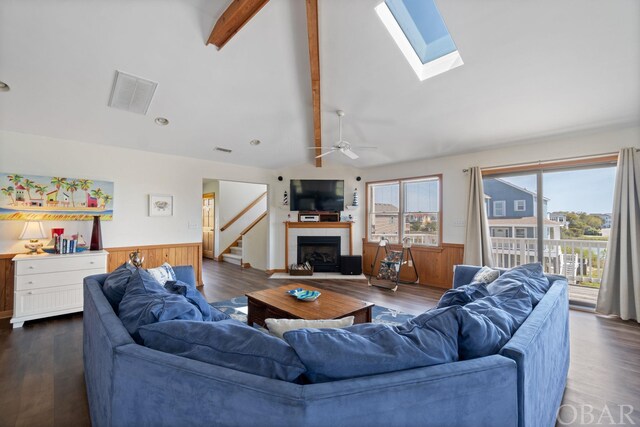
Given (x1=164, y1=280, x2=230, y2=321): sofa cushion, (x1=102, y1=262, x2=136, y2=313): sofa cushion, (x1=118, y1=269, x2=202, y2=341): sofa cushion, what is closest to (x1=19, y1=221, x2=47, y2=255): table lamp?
(x1=102, y1=262, x2=136, y2=313): sofa cushion

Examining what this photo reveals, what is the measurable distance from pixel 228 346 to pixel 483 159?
16.7ft

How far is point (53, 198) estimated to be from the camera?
3.66 meters

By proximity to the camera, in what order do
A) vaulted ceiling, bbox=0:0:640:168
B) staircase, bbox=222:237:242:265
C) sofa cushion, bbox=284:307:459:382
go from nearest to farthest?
sofa cushion, bbox=284:307:459:382
vaulted ceiling, bbox=0:0:640:168
staircase, bbox=222:237:242:265

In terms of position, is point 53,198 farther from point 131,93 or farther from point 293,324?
point 293,324

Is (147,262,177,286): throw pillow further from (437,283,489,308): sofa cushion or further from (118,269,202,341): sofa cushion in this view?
(437,283,489,308): sofa cushion

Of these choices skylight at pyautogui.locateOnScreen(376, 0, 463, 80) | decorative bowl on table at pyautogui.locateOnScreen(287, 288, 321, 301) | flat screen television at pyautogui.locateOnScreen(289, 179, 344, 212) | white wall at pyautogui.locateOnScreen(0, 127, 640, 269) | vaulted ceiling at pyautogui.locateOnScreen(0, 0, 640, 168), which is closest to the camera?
vaulted ceiling at pyautogui.locateOnScreen(0, 0, 640, 168)

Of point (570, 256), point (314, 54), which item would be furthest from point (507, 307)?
point (570, 256)

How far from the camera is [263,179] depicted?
611 centimetres

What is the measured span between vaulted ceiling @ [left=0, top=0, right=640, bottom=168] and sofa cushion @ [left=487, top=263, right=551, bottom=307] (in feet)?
6.76

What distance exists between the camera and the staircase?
7.49 metres

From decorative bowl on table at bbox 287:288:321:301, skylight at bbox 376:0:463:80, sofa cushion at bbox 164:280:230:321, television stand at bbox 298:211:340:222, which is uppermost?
skylight at bbox 376:0:463:80

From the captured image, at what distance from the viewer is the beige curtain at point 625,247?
11.1ft

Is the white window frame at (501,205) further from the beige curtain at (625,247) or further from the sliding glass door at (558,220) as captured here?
the beige curtain at (625,247)

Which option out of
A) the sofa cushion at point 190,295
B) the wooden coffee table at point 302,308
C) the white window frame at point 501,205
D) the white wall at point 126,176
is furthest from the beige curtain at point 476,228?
the white wall at point 126,176
